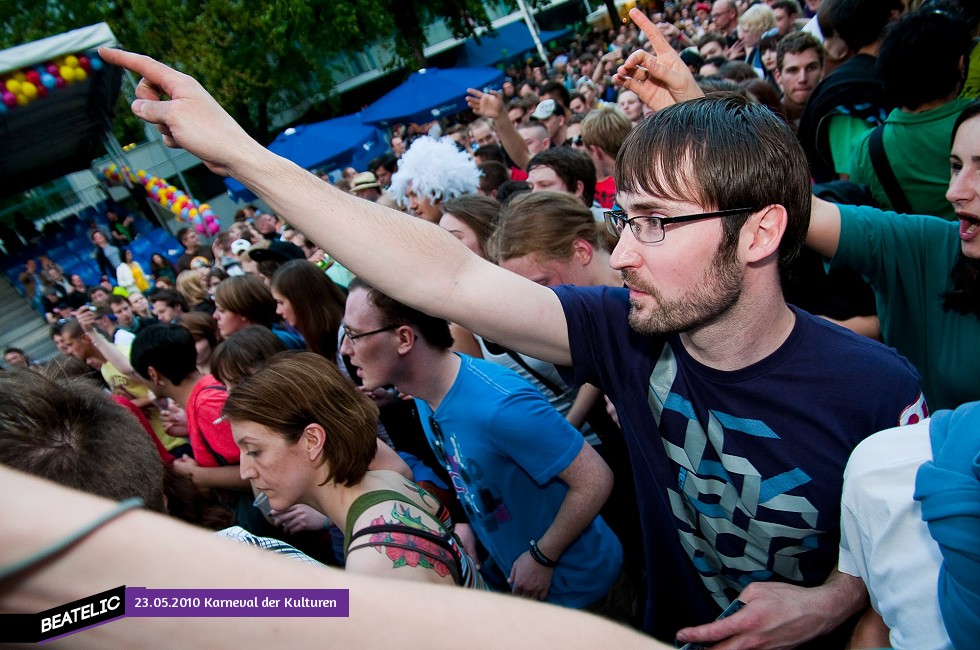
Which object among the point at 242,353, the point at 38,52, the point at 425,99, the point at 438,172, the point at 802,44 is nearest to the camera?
the point at 242,353

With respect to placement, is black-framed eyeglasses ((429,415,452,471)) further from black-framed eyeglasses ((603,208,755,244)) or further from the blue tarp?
the blue tarp

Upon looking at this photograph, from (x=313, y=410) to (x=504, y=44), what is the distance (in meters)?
36.7

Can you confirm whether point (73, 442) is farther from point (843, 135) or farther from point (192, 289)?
point (192, 289)

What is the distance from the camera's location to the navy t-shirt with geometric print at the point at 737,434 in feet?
4.41

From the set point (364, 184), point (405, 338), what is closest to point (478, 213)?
point (405, 338)

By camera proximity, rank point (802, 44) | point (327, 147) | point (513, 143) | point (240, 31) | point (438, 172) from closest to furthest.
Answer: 1. point (802, 44)
2. point (438, 172)
3. point (513, 143)
4. point (327, 147)
5. point (240, 31)

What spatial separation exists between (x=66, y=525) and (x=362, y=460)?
4.77 feet

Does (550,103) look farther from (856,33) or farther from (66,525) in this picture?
(66,525)

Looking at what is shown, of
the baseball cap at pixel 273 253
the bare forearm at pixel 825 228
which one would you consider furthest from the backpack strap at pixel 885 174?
the baseball cap at pixel 273 253

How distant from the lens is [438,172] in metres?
4.38

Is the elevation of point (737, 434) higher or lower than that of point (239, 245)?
lower

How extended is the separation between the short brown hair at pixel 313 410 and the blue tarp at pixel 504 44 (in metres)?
34.8

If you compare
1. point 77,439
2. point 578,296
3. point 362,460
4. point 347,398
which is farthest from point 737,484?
point 77,439

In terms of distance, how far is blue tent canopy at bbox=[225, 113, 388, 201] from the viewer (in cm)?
1603
